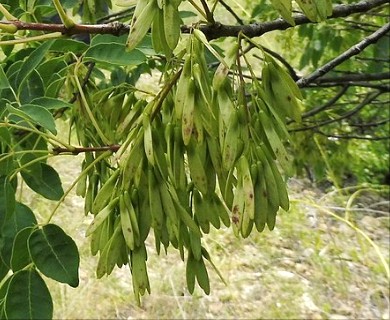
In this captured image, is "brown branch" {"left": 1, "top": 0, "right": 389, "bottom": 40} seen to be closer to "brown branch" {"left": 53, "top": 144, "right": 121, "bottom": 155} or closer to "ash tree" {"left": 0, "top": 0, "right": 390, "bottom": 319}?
"ash tree" {"left": 0, "top": 0, "right": 390, "bottom": 319}

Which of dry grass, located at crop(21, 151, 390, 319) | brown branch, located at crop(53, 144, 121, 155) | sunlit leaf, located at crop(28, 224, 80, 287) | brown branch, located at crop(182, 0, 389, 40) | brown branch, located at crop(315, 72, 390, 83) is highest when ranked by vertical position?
brown branch, located at crop(182, 0, 389, 40)

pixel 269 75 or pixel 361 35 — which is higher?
pixel 269 75

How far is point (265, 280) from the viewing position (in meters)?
2.83

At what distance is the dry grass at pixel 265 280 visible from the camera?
2629 mm

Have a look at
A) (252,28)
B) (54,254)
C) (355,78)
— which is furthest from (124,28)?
(355,78)

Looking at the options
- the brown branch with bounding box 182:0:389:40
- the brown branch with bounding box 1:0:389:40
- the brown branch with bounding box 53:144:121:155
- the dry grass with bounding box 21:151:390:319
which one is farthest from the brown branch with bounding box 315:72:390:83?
the dry grass with bounding box 21:151:390:319

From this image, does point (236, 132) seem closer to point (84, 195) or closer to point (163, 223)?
point (163, 223)

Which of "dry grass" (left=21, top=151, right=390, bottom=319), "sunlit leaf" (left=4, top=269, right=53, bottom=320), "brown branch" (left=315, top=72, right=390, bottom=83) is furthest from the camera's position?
"dry grass" (left=21, top=151, right=390, bottom=319)

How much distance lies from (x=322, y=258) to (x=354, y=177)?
1.10 meters

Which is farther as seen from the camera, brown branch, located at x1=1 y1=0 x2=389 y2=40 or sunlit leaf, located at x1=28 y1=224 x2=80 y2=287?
sunlit leaf, located at x1=28 y1=224 x2=80 y2=287

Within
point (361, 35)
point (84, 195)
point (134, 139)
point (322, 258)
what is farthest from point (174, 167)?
point (322, 258)

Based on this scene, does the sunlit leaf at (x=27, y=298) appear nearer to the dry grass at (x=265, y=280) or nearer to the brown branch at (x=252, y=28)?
the brown branch at (x=252, y=28)

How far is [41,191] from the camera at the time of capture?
0.95 meters

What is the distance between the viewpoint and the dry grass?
263 cm
